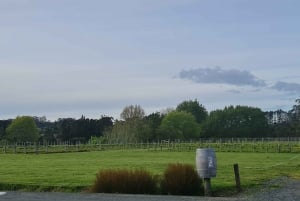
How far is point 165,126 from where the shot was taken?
449 feet

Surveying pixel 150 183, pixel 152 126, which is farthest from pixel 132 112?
pixel 150 183

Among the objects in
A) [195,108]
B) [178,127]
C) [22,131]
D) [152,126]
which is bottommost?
[22,131]

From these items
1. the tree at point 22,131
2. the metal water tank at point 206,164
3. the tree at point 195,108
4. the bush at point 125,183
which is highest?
the tree at point 195,108

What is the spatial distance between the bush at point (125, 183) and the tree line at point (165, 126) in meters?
95.7

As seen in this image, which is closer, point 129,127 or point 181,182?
point 181,182

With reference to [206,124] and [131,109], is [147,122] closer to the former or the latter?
[131,109]

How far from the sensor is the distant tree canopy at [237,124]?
165375mm

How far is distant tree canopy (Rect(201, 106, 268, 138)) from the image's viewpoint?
165375 millimetres

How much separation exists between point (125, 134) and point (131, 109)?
57.0ft

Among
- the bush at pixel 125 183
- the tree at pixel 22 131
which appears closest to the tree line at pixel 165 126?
the tree at pixel 22 131

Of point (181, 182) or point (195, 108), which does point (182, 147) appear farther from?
point (195, 108)

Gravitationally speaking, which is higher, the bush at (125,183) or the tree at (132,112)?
the tree at (132,112)

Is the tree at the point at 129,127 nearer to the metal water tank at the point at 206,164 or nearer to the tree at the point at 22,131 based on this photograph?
the tree at the point at 22,131

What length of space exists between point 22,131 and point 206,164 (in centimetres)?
11296
